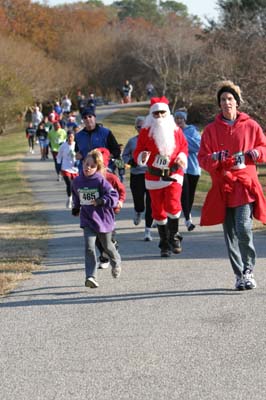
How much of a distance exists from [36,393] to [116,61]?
7150cm

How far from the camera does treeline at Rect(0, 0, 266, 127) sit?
4503 cm

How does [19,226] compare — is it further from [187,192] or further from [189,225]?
[187,192]

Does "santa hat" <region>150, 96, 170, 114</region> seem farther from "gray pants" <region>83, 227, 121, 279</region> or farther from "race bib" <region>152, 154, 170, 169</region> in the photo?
"gray pants" <region>83, 227, 121, 279</region>

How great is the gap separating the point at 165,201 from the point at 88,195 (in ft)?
6.26

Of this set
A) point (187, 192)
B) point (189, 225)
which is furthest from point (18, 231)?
point (187, 192)

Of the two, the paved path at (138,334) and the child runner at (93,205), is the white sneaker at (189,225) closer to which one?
the paved path at (138,334)

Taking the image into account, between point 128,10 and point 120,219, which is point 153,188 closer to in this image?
point 120,219

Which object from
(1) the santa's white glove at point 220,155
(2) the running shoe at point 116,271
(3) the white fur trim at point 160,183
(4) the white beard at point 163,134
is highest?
(1) the santa's white glove at point 220,155

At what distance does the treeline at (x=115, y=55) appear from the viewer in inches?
1773

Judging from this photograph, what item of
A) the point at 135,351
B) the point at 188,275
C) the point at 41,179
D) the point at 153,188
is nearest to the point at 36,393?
the point at 135,351

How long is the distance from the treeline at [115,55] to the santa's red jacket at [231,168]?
2161 centimetres

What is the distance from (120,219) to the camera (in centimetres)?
1572

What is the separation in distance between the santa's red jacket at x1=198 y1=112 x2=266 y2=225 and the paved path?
0.83 meters

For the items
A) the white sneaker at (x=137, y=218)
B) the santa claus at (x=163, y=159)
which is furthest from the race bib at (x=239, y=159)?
the white sneaker at (x=137, y=218)
